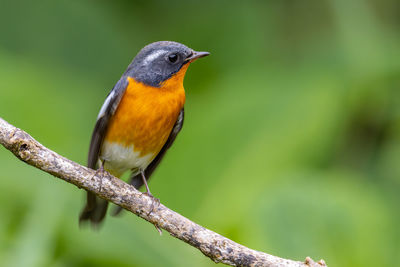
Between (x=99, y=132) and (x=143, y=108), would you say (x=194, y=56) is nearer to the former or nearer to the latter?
(x=143, y=108)

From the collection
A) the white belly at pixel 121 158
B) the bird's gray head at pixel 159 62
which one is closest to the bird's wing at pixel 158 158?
the white belly at pixel 121 158

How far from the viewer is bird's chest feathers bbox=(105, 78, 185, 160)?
4.71 m

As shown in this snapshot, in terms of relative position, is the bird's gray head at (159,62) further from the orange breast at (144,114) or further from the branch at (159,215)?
the branch at (159,215)

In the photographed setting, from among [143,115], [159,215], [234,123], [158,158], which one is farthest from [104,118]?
[234,123]

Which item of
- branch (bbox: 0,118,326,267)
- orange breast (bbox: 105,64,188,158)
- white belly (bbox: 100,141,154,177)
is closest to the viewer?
branch (bbox: 0,118,326,267)

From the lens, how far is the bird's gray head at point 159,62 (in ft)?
15.8

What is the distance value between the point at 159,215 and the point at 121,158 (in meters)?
1.22

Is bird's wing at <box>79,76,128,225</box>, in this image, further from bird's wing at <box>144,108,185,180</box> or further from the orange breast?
bird's wing at <box>144,108,185,180</box>

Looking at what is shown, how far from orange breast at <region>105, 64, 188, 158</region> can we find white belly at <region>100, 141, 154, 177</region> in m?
0.05

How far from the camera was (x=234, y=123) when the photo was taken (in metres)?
6.49

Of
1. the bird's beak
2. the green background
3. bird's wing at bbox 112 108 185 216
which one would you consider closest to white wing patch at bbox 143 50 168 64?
the bird's beak

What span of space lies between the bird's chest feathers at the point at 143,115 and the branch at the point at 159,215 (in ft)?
3.00

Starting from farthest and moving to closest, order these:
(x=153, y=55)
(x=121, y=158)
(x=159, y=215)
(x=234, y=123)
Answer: (x=234, y=123) → (x=121, y=158) → (x=153, y=55) → (x=159, y=215)

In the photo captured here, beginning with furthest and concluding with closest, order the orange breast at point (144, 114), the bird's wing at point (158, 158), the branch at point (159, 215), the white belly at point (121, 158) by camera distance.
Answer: the bird's wing at point (158, 158) < the white belly at point (121, 158) < the orange breast at point (144, 114) < the branch at point (159, 215)
